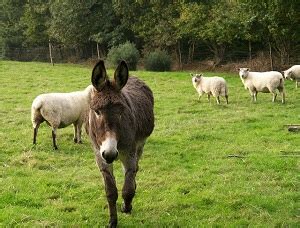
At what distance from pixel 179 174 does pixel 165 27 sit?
28.5 metres

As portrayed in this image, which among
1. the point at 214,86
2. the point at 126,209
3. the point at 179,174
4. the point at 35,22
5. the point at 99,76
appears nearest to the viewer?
the point at 99,76

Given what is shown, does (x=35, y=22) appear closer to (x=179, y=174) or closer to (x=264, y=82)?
(x=264, y=82)

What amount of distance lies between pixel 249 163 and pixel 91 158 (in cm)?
358

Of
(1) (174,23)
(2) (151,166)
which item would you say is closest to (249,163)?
(2) (151,166)

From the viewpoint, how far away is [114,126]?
495 cm

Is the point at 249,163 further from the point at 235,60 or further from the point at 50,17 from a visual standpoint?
the point at 50,17

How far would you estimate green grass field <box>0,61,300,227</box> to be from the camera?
641cm

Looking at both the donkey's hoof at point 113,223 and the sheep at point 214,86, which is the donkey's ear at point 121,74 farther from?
the sheep at point 214,86

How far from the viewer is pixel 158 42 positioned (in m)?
36.6

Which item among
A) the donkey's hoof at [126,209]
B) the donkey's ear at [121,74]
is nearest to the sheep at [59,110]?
the donkey's hoof at [126,209]

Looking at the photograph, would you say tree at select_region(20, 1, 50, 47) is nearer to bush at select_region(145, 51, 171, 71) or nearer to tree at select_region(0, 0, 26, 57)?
tree at select_region(0, 0, 26, 57)

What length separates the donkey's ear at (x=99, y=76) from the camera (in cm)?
498

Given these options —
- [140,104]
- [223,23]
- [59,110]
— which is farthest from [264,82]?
[223,23]

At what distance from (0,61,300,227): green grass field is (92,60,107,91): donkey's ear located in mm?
2118
